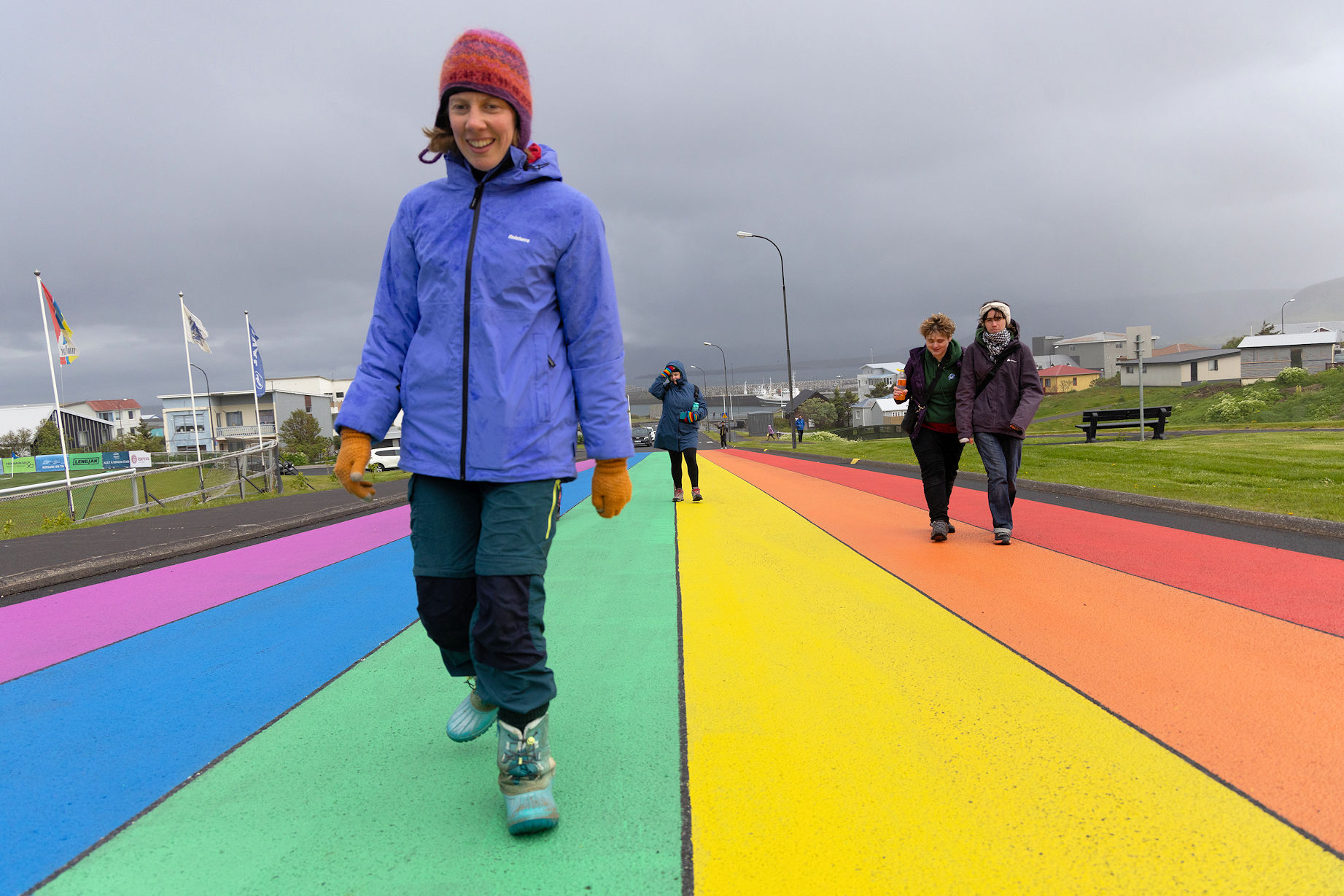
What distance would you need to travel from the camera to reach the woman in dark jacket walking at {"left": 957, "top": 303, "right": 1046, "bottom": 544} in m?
5.77

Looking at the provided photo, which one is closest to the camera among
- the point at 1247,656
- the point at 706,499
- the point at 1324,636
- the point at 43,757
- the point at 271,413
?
the point at 43,757

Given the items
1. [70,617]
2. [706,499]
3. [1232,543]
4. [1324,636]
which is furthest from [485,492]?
[706,499]

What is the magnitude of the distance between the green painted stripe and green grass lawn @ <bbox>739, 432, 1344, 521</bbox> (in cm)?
658

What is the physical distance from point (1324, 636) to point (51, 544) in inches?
407

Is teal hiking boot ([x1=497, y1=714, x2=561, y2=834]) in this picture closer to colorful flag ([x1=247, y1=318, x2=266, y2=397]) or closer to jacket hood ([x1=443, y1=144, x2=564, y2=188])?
jacket hood ([x1=443, y1=144, x2=564, y2=188])

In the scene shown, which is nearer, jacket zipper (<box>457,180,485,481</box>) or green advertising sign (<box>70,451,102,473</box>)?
jacket zipper (<box>457,180,485,481</box>)

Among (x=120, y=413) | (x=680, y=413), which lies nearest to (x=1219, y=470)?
(x=680, y=413)

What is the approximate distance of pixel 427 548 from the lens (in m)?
2.09

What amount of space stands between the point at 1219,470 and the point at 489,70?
11.6m

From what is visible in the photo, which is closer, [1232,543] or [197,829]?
[197,829]

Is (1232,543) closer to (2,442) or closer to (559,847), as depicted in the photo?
(559,847)

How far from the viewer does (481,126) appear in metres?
2.06

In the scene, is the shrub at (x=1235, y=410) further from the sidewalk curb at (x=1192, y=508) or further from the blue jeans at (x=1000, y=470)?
the blue jeans at (x=1000, y=470)

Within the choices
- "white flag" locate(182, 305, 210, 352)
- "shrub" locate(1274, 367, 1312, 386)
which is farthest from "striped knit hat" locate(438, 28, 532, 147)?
"shrub" locate(1274, 367, 1312, 386)
